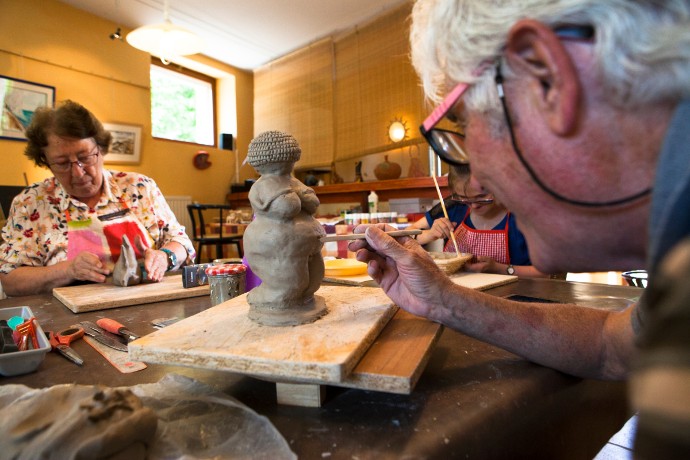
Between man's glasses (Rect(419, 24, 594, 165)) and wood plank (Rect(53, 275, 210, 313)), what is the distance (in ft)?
3.67

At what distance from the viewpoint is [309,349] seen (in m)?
0.69

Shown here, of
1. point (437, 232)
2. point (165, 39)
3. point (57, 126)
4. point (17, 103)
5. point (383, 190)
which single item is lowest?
point (437, 232)

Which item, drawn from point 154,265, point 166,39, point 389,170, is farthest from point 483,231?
point 166,39

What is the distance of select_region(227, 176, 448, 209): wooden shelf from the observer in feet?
14.0

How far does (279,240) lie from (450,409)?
462 mm

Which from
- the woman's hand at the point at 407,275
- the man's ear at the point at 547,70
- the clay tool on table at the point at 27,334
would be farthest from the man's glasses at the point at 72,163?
the man's ear at the point at 547,70

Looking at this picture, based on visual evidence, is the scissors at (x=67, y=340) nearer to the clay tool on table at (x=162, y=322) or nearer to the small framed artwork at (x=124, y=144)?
the clay tool on table at (x=162, y=322)

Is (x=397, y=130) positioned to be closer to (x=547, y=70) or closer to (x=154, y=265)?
(x=154, y=265)

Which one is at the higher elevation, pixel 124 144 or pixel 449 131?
pixel 124 144

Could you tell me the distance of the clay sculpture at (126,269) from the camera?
5.52ft

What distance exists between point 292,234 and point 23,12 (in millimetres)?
5332

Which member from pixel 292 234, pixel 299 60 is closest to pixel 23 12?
pixel 299 60

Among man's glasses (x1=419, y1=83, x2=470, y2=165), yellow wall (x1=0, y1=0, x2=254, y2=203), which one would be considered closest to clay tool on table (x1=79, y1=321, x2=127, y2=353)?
man's glasses (x1=419, y1=83, x2=470, y2=165)

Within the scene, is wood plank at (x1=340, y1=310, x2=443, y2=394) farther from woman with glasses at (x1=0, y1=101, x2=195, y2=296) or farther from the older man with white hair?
woman with glasses at (x1=0, y1=101, x2=195, y2=296)
